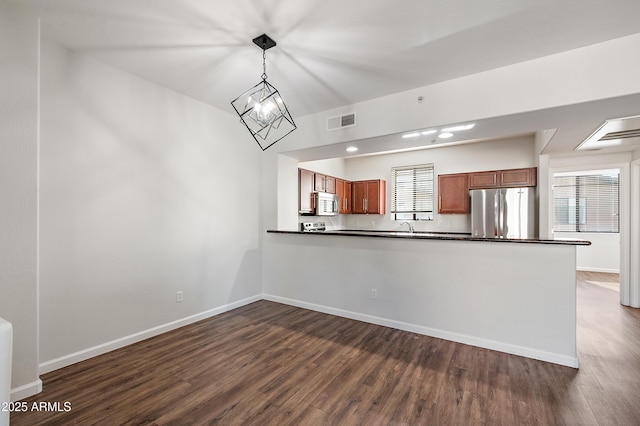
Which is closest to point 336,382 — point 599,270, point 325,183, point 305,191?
point 305,191

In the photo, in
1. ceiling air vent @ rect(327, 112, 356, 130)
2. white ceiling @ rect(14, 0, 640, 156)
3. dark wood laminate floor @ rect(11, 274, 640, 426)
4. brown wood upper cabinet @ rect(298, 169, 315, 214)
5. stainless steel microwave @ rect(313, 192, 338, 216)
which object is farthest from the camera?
stainless steel microwave @ rect(313, 192, 338, 216)

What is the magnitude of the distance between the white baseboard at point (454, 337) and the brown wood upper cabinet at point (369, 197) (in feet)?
10.3

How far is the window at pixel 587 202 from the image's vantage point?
6863 mm

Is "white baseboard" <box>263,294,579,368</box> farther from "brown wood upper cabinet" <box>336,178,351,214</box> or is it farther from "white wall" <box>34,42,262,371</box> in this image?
"brown wood upper cabinet" <box>336,178,351,214</box>

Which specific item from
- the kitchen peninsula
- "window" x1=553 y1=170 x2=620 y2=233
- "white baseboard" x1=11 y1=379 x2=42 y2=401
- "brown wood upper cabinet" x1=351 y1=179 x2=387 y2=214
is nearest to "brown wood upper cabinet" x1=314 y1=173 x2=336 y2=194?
"brown wood upper cabinet" x1=351 y1=179 x2=387 y2=214

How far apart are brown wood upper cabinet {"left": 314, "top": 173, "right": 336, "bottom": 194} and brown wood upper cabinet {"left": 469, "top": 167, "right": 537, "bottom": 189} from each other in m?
2.75

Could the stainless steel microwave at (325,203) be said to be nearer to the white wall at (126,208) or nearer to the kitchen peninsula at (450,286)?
the kitchen peninsula at (450,286)

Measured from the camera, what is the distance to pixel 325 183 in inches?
234

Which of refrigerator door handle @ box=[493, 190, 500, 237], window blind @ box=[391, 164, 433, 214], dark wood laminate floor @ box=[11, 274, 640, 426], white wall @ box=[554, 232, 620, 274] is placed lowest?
dark wood laminate floor @ box=[11, 274, 640, 426]

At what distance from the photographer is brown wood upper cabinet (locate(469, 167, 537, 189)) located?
16.5 feet

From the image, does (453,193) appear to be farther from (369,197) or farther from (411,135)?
(411,135)

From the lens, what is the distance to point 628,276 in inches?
170

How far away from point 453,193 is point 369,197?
182 centimetres

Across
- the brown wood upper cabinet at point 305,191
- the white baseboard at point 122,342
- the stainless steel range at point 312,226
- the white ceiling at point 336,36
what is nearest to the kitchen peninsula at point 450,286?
the brown wood upper cabinet at point 305,191
